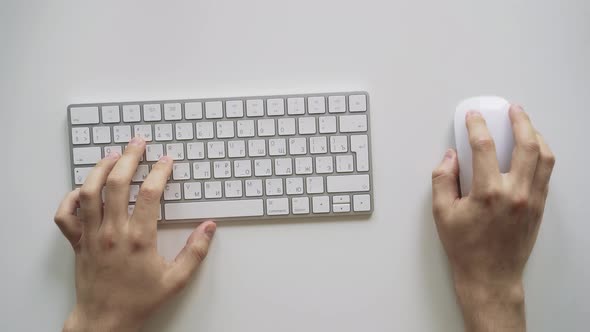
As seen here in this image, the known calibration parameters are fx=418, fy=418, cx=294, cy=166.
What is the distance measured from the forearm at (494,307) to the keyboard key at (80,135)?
68 centimetres

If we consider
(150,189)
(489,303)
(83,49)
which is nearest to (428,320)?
(489,303)

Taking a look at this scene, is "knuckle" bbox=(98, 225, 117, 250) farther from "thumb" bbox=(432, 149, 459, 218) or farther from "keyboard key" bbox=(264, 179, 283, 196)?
"thumb" bbox=(432, 149, 459, 218)

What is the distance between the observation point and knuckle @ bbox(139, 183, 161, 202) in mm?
667

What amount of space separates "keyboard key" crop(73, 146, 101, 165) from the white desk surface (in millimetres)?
38

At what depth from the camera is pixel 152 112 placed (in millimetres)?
706

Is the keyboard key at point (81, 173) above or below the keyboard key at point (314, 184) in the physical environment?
above

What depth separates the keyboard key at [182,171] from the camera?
706 millimetres

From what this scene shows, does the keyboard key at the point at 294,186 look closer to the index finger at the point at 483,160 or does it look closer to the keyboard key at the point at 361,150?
the keyboard key at the point at 361,150

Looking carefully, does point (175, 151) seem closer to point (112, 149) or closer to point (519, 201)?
point (112, 149)

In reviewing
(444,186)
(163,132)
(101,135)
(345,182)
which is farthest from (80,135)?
(444,186)

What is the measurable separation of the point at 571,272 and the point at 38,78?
0.99m

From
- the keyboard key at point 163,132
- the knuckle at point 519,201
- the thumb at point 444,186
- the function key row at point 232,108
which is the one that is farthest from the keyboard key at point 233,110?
the knuckle at point 519,201

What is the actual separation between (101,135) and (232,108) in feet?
0.75

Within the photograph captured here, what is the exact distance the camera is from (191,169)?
2.32 ft
